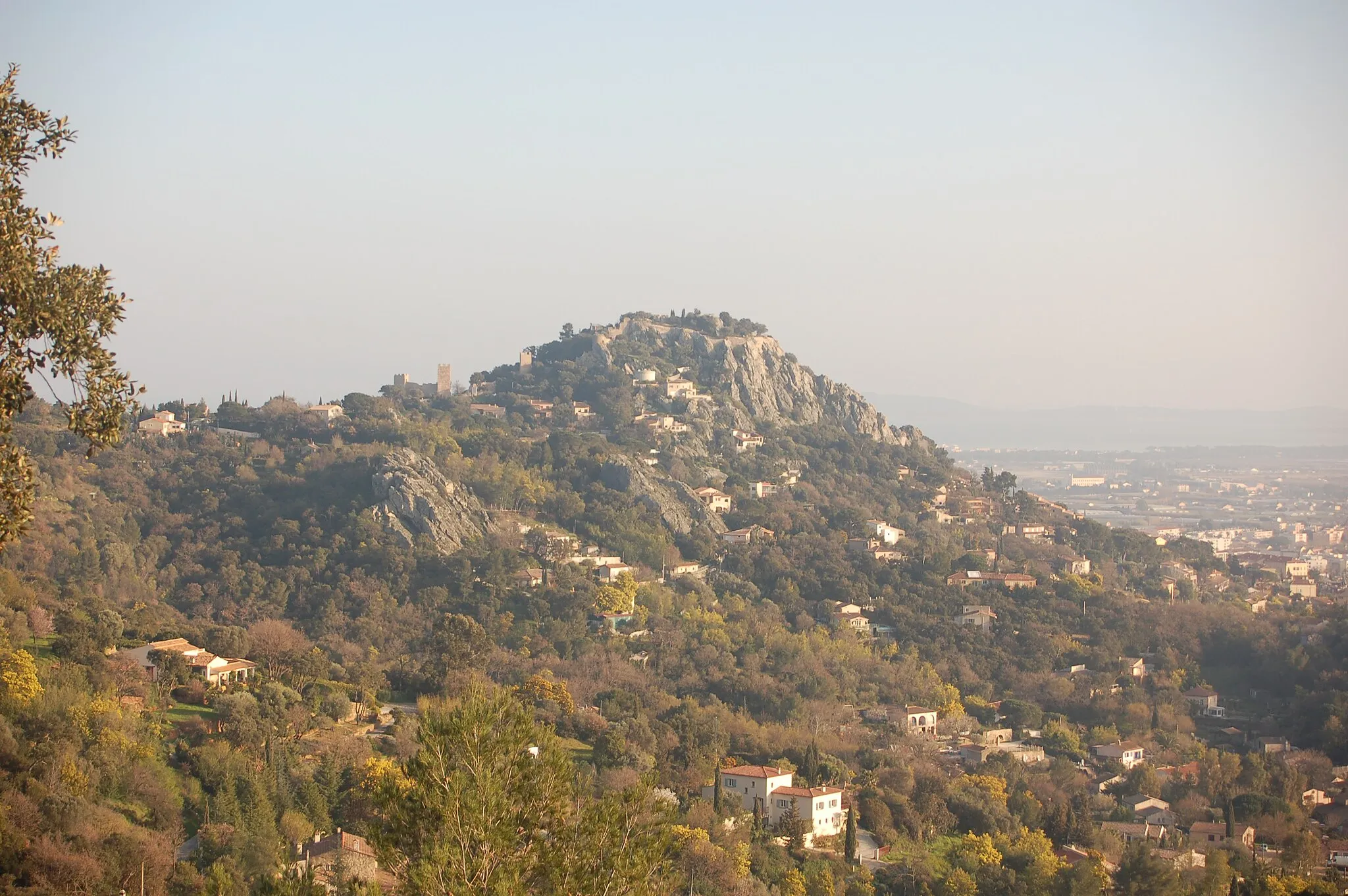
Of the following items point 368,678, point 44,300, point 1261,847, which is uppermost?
point 44,300

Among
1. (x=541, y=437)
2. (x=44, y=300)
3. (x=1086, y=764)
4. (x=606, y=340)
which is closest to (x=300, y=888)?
(x=44, y=300)

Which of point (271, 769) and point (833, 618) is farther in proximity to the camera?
point (833, 618)

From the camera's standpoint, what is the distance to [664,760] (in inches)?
1132

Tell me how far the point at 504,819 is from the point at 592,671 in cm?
2600

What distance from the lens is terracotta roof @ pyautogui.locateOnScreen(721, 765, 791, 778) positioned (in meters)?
28.5

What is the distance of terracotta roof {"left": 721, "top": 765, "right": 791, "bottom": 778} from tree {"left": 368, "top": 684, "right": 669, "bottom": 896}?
17.3 metres

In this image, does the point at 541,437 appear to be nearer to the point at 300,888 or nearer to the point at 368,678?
the point at 368,678

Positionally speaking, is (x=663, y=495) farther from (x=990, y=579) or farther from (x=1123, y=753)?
(x=1123, y=753)

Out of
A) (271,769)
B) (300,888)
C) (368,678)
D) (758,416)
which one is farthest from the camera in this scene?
(758,416)

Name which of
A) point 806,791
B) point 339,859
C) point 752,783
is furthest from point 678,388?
point 339,859

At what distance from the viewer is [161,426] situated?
5369 centimetres

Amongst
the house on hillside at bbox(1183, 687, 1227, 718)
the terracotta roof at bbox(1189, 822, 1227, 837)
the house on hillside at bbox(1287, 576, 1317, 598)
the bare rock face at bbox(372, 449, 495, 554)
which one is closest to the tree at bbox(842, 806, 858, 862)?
the terracotta roof at bbox(1189, 822, 1227, 837)

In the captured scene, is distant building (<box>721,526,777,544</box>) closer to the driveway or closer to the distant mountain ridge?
the driveway

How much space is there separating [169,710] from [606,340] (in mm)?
48467
